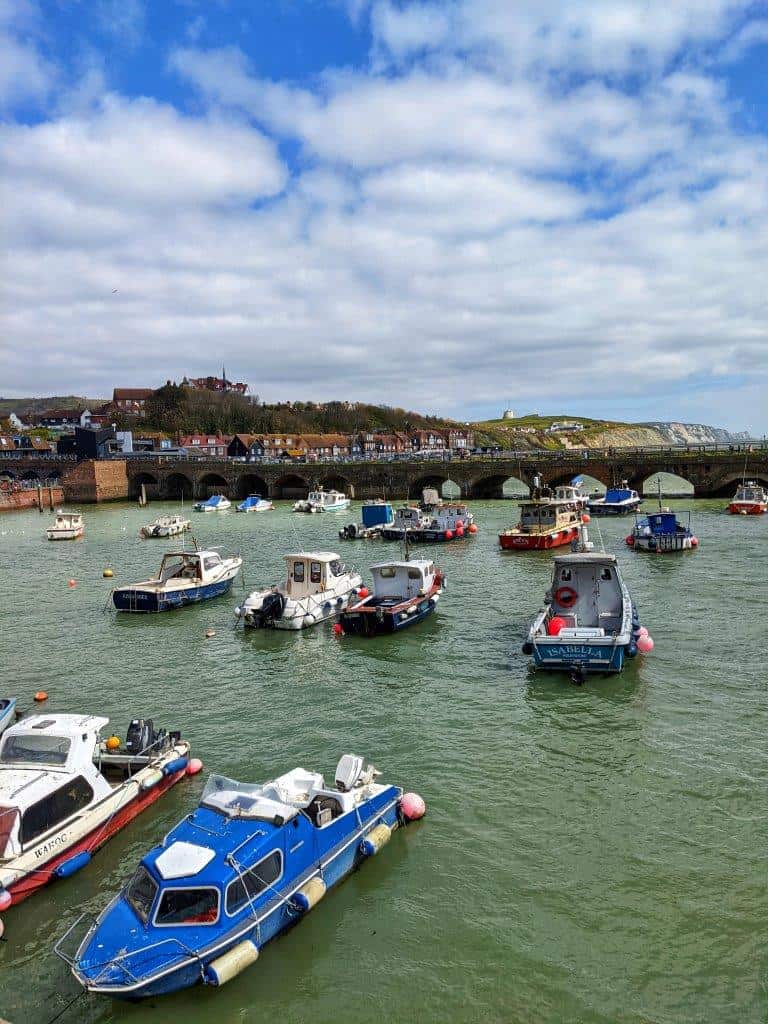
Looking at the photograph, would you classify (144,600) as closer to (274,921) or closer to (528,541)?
(274,921)

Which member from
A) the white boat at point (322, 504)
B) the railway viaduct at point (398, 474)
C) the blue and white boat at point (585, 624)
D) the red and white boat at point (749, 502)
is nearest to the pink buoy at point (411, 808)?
the blue and white boat at point (585, 624)

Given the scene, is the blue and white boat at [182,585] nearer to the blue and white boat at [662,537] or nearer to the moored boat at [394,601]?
the moored boat at [394,601]

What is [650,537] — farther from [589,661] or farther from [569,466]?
[569,466]

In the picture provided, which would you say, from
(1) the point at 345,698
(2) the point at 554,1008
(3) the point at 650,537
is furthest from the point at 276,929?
(3) the point at 650,537

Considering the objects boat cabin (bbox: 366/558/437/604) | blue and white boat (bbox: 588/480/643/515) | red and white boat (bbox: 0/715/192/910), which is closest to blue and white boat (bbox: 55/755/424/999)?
red and white boat (bbox: 0/715/192/910)

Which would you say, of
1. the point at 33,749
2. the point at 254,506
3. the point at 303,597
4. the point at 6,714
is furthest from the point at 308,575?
the point at 254,506

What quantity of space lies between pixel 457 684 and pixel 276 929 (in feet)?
42.4

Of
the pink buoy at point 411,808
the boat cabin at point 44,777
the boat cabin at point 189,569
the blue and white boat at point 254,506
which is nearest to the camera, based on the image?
the boat cabin at point 44,777

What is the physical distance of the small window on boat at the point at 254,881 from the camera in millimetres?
11573

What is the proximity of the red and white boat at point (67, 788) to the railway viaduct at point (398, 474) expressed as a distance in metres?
77.0

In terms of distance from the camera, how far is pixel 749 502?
220ft

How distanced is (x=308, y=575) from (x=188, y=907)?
23.1 metres

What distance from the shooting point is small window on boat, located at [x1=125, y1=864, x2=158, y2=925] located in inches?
452

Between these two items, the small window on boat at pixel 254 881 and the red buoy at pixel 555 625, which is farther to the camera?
the red buoy at pixel 555 625
